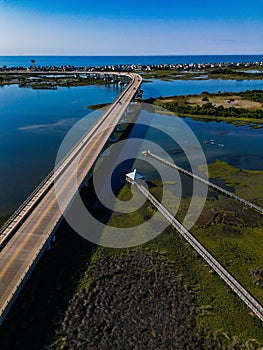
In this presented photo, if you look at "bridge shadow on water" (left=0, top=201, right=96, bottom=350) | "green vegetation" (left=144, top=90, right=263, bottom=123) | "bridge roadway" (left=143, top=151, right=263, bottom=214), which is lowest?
"bridge shadow on water" (left=0, top=201, right=96, bottom=350)

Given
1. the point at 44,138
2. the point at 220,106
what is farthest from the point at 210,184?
the point at 220,106

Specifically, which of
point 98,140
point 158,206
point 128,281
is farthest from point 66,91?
point 128,281

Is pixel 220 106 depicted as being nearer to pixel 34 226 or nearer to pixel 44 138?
pixel 44 138

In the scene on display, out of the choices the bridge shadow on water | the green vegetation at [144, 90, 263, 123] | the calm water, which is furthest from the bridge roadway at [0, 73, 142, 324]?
the green vegetation at [144, 90, 263, 123]

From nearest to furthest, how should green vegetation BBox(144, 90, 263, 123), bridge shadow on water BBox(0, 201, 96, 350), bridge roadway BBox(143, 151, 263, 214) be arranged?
bridge shadow on water BBox(0, 201, 96, 350) < bridge roadway BBox(143, 151, 263, 214) < green vegetation BBox(144, 90, 263, 123)

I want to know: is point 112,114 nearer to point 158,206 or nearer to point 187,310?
point 158,206

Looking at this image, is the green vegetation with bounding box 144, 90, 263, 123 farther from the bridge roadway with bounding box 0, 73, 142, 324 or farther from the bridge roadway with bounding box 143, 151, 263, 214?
the bridge roadway with bounding box 0, 73, 142, 324

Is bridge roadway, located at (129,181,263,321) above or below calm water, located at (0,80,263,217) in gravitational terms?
below
